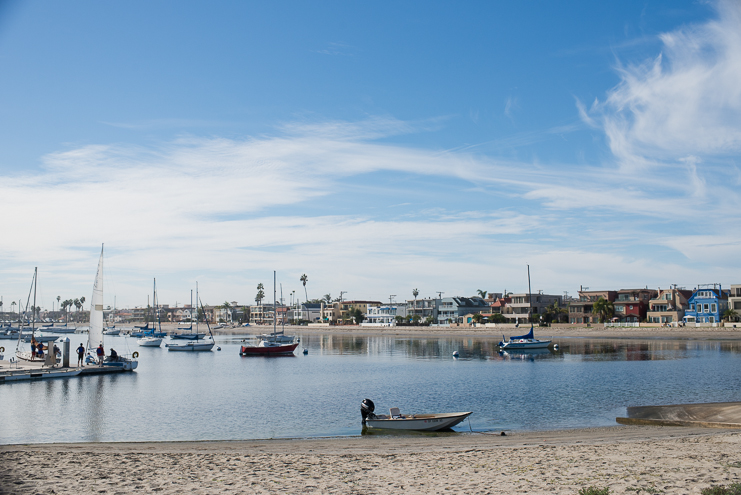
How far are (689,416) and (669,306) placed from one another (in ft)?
352

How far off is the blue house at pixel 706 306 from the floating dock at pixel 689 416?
319 ft

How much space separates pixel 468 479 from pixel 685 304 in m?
126

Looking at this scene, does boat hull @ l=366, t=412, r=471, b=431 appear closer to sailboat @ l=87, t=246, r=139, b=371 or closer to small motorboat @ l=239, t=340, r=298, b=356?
sailboat @ l=87, t=246, r=139, b=371

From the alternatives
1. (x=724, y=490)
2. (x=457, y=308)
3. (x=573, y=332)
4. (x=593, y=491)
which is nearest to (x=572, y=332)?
(x=573, y=332)

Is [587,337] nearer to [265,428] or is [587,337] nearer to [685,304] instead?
[685,304]

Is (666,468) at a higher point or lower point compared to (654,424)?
higher

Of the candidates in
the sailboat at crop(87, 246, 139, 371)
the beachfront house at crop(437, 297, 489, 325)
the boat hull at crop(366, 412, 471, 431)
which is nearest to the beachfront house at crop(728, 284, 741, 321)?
the beachfront house at crop(437, 297, 489, 325)

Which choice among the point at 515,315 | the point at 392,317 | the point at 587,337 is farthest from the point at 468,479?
the point at 392,317

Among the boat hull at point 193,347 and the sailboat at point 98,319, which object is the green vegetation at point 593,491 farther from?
the boat hull at point 193,347

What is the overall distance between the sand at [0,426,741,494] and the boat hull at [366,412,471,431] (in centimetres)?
506

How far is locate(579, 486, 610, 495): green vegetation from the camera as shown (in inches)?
487

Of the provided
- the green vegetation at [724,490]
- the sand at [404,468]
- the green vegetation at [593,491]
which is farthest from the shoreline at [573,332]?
the green vegetation at [593,491]

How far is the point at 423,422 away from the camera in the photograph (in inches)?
1098

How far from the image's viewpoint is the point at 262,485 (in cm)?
1464
